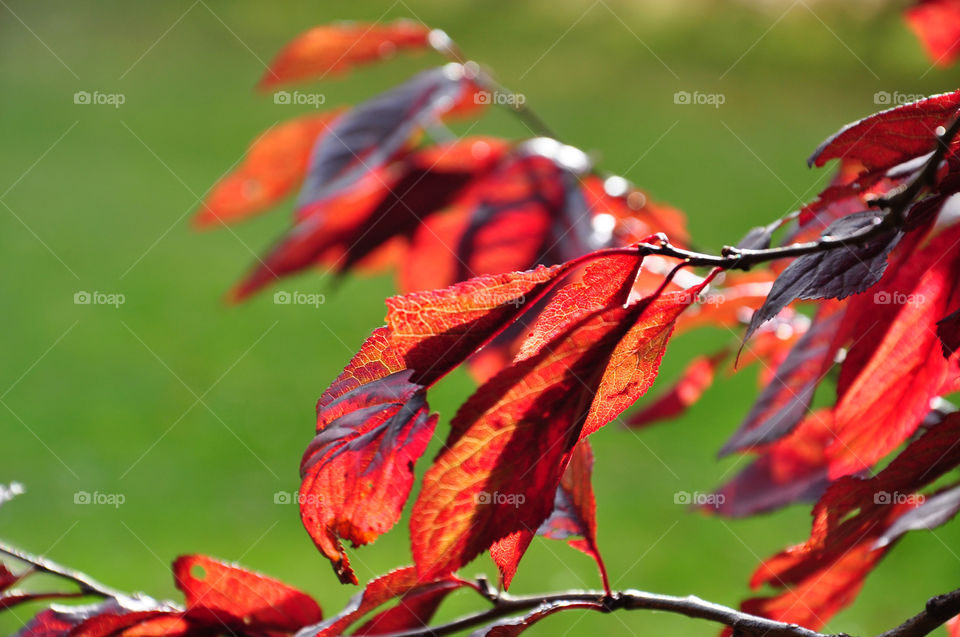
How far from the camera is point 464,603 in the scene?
2.27 meters

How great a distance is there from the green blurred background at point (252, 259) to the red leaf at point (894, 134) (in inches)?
12.0

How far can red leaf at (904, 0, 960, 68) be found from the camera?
0.76m

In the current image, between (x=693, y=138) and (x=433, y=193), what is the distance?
Result: 19.2 ft

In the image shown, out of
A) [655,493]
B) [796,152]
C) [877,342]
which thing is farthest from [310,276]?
[877,342]

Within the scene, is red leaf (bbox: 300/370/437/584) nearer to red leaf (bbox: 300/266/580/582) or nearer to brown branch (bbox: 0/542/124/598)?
red leaf (bbox: 300/266/580/582)

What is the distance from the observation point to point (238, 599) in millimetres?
579

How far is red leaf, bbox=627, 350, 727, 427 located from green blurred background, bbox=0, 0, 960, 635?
217 millimetres

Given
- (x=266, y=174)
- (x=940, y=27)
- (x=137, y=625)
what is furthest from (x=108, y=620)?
(x=940, y=27)

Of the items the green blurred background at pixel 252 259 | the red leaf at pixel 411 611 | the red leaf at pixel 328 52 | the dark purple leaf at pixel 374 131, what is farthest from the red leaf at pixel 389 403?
the red leaf at pixel 328 52

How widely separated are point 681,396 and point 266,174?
0.50 meters

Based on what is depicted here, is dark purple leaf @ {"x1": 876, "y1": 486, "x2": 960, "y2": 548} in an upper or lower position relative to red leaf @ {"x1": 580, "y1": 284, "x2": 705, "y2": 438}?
lower

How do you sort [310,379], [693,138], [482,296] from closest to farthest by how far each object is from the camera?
[482,296] → [310,379] → [693,138]

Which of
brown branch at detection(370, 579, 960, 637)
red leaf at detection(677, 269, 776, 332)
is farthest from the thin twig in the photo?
red leaf at detection(677, 269, 776, 332)

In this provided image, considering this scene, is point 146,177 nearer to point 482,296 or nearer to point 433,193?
point 433,193
